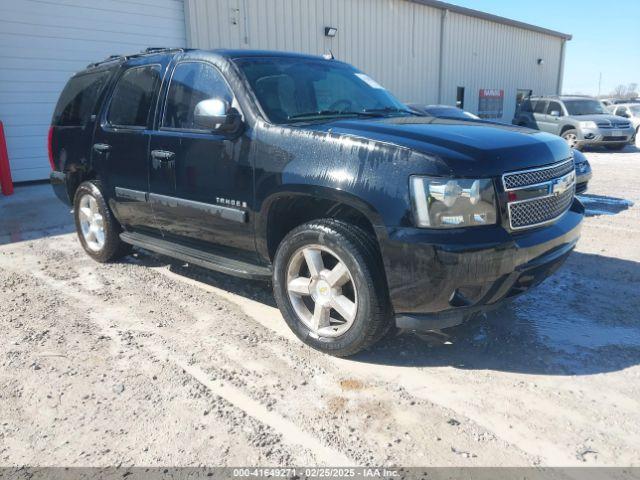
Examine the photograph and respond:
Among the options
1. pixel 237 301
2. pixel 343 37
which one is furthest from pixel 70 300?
pixel 343 37

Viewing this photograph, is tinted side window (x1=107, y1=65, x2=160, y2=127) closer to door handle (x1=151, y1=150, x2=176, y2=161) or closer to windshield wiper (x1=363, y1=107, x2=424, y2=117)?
door handle (x1=151, y1=150, x2=176, y2=161)

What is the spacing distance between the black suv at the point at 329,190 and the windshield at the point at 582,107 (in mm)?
14128

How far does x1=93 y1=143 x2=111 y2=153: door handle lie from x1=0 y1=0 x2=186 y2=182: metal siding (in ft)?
22.1

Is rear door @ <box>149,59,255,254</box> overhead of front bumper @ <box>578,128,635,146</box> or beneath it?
overhead

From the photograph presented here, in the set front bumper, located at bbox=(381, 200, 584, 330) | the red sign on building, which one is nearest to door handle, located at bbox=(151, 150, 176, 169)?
front bumper, located at bbox=(381, 200, 584, 330)

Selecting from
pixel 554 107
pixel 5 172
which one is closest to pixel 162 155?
pixel 5 172

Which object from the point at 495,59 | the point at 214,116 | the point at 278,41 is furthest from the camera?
the point at 495,59

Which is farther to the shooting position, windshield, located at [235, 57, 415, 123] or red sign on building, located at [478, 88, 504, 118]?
red sign on building, located at [478, 88, 504, 118]

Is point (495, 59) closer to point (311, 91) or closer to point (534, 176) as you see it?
point (311, 91)

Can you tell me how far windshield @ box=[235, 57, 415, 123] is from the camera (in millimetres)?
3633

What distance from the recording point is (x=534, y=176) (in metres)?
3.01

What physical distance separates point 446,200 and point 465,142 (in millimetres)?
436

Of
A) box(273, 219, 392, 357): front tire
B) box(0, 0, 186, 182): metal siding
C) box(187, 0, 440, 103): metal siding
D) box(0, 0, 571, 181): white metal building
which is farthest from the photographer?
box(187, 0, 440, 103): metal siding

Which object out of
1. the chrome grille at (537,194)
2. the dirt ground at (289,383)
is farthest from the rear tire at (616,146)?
the chrome grille at (537,194)
